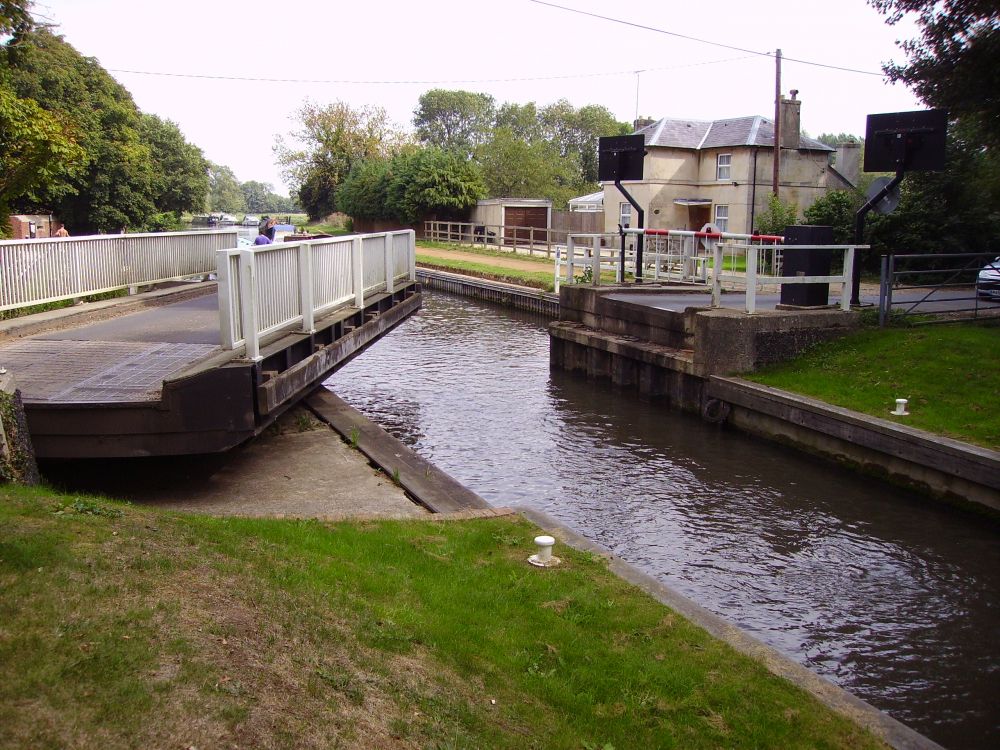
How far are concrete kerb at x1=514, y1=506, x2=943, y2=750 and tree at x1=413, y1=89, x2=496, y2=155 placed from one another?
134m

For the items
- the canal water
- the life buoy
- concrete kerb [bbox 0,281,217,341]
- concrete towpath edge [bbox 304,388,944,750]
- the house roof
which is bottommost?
the canal water

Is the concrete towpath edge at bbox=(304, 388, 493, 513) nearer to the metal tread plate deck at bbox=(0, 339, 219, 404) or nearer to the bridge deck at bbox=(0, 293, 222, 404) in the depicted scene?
the bridge deck at bbox=(0, 293, 222, 404)

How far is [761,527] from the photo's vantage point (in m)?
10.4

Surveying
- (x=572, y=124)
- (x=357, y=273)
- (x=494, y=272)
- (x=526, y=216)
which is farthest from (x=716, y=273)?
(x=572, y=124)

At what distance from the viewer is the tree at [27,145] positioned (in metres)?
16.7

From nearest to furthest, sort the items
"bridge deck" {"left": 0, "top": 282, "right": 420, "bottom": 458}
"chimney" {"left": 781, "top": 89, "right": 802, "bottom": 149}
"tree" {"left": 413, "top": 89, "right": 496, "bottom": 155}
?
"bridge deck" {"left": 0, "top": 282, "right": 420, "bottom": 458}
"chimney" {"left": 781, "top": 89, "right": 802, "bottom": 149}
"tree" {"left": 413, "top": 89, "right": 496, "bottom": 155}

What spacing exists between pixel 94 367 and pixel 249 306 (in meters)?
1.85

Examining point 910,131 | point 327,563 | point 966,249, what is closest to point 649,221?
point 966,249

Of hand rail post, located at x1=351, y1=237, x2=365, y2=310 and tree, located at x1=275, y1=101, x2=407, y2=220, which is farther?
tree, located at x1=275, y1=101, x2=407, y2=220

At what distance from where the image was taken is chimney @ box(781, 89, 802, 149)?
4466cm

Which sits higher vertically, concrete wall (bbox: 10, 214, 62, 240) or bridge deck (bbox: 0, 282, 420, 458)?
concrete wall (bbox: 10, 214, 62, 240)

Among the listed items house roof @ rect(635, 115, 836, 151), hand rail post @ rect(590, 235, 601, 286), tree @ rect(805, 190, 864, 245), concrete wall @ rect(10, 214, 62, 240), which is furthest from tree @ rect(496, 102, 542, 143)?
hand rail post @ rect(590, 235, 601, 286)

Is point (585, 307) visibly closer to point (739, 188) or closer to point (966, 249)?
point (966, 249)

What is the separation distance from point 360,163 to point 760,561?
6924cm
